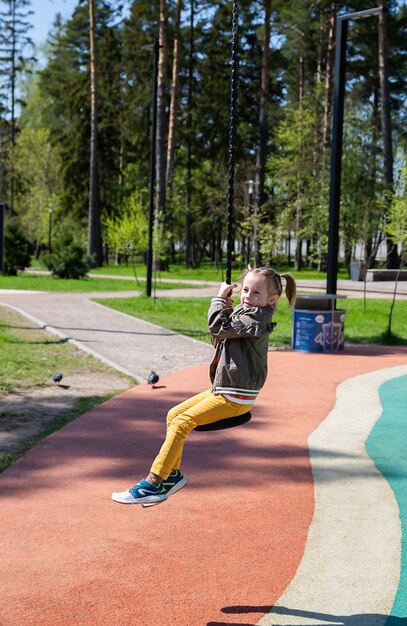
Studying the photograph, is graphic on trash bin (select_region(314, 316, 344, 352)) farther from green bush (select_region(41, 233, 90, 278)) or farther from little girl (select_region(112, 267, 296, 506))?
green bush (select_region(41, 233, 90, 278))

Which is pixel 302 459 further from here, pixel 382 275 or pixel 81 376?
pixel 382 275

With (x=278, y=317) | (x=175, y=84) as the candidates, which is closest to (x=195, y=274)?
(x=175, y=84)

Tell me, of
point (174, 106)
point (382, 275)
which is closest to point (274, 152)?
point (174, 106)

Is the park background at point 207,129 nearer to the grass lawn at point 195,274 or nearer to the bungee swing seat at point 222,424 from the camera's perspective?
the grass lawn at point 195,274

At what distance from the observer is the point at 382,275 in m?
39.2

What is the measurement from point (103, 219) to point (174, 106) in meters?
12.2

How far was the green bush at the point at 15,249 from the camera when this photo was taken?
37.0 metres

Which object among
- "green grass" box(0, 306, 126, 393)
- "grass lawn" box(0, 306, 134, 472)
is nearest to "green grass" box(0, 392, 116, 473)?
"grass lawn" box(0, 306, 134, 472)

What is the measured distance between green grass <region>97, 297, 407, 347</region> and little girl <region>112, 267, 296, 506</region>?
468 inches

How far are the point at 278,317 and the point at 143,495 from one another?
17.2 meters

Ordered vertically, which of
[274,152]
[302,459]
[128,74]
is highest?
[128,74]

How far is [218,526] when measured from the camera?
5.46 m

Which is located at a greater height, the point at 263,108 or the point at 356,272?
the point at 263,108

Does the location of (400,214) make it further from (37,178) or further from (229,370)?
(37,178)
